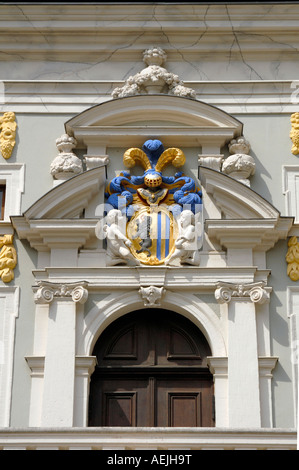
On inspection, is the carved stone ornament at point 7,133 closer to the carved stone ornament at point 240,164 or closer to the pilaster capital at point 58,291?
the pilaster capital at point 58,291

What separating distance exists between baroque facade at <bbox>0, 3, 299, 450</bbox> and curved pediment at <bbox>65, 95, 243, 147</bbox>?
19mm

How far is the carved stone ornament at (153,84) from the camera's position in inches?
660

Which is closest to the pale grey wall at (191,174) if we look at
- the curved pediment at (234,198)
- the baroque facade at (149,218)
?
the baroque facade at (149,218)

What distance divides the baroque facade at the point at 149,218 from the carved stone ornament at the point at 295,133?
0.02 meters

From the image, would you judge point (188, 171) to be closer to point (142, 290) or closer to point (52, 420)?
point (142, 290)

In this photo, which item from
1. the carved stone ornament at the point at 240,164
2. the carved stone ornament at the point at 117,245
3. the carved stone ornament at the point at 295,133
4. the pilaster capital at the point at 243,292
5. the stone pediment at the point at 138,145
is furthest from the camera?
the carved stone ornament at the point at 295,133

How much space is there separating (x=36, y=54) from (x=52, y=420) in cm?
491

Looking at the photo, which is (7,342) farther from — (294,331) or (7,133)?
(294,331)

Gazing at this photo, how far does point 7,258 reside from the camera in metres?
16.0

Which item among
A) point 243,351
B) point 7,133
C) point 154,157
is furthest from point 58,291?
point 7,133

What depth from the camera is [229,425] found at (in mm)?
14875

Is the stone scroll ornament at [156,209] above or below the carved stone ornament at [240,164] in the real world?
below

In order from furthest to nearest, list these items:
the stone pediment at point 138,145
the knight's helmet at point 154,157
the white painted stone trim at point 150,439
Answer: the knight's helmet at point 154,157 → the stone pediment at point 138,145 → the white painted stone trim at point 150,439

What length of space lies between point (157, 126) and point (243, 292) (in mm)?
2436
